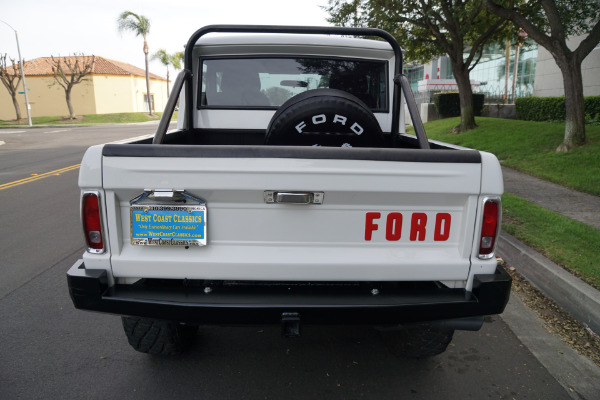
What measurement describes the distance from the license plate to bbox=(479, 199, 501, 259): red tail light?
4.92 feet

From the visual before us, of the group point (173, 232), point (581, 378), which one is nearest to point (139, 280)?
point (173, 232)

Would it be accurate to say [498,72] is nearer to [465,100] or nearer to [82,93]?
[465,100]

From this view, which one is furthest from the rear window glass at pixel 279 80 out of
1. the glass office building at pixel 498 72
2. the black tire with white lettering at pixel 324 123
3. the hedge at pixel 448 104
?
the hedge at pixel 448 104

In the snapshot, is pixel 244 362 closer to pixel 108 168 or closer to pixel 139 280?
pixel 139 280

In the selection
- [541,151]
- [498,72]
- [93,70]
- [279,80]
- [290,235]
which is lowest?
[541,151]

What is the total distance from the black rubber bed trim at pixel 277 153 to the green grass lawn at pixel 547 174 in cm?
270

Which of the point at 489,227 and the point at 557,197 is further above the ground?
the point at 489,227

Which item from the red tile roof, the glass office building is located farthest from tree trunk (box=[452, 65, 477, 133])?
the red tile roof

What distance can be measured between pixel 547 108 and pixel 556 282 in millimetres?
16747

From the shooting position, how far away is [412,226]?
99.6 inches

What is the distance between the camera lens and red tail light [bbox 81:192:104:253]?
244cm

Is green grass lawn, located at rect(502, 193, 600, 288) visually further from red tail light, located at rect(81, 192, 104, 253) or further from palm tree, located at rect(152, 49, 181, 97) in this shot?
palm tree, located at rect(152, 49, 181, 97)

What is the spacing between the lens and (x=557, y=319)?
12.6 feet

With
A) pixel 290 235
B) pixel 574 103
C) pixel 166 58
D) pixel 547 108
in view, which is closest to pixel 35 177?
pixel 290 235
